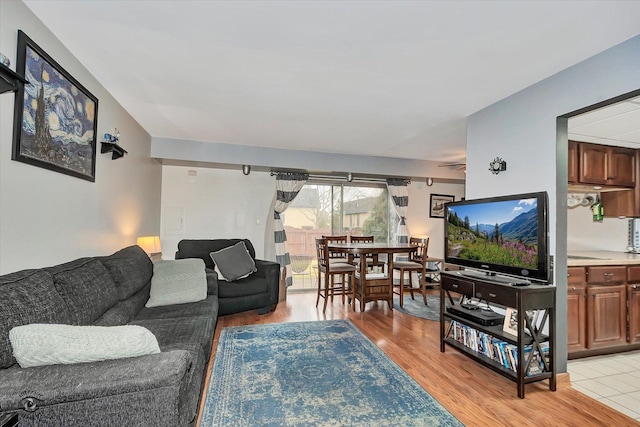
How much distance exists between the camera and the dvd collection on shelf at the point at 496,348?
236cm

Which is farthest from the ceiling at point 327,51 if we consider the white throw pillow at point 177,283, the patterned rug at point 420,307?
the patterned rug at point 420,307

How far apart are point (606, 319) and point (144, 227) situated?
17.3ft

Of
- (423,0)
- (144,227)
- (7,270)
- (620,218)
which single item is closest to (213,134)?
(144,227)

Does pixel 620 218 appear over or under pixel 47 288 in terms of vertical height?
over

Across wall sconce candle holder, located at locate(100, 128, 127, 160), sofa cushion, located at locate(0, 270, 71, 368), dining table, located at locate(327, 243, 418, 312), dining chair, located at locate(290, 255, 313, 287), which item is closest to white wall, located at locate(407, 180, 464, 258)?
dining table, located at locate(327, 243, 418, 312)

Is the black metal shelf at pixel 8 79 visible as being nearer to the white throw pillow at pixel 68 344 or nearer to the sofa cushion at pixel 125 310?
the white throw pillow at pixel 68 344

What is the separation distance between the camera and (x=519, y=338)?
224 centimetres

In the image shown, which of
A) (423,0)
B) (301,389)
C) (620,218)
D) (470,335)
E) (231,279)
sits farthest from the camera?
(231,279)

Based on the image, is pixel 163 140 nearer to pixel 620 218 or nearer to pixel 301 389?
pixel 301 389

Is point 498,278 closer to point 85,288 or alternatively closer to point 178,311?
point 178,311

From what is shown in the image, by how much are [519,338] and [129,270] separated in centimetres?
307

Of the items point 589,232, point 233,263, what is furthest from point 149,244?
point 589,232

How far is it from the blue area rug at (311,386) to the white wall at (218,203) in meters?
2.33

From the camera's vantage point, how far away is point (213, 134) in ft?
14.0
